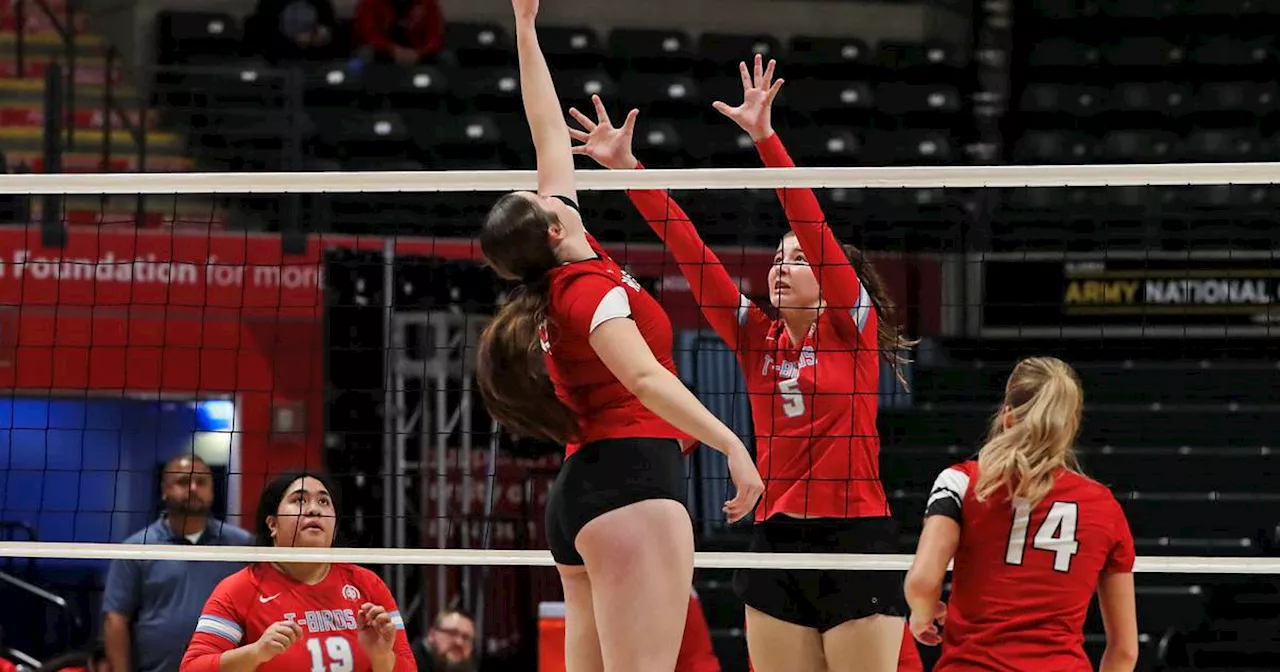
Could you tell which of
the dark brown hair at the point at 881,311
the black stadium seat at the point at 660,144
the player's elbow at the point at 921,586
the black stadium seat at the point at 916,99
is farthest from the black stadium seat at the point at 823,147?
the player's elbow at the point at 921,586

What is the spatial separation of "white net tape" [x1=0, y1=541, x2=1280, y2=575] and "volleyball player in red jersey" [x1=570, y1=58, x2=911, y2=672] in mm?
51

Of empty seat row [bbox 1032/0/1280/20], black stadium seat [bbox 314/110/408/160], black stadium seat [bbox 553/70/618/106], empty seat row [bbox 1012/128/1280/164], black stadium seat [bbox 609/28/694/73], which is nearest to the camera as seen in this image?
black stadium seat [bbox 314/110/408/160]

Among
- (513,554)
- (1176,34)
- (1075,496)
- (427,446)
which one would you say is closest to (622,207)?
(427,446)

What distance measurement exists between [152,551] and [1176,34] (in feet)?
34.2

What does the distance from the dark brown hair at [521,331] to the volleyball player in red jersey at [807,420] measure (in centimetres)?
99

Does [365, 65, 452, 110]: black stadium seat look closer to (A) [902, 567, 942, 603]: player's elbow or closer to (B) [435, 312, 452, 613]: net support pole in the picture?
(B) [435, 312, 452, 613]: net support pole

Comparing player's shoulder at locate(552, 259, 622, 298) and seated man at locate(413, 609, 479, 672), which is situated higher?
player's shoulder at locate(552, 259, 622, 298)

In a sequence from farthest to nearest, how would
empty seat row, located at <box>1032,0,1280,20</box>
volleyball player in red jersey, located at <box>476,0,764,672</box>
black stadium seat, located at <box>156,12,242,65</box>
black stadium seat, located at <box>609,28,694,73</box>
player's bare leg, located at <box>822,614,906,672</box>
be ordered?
1. empty seat row, located at <box>1032,0,1280,20</box>
2. black stadium seat, located at <box>609,28,694,73</box>
3. black stadium seat, located at <box>156,12,242,65</box>
4. player's bare leg, located at <box>822,614,906,672</box>
5. volleyball player in red jersey, located at <box>476,0,764,672</box>

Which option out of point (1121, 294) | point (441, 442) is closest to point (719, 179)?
→ point (441, 442)

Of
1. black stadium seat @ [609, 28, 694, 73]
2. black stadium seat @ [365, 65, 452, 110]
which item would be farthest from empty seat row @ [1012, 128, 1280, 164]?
black stadium seat @ [365, 65, 452, 110]

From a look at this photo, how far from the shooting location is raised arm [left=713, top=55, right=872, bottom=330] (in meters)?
4.73

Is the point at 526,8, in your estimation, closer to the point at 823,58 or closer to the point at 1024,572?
the point at 1024,572

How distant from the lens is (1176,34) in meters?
13.0

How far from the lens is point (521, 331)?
12.3 ft
